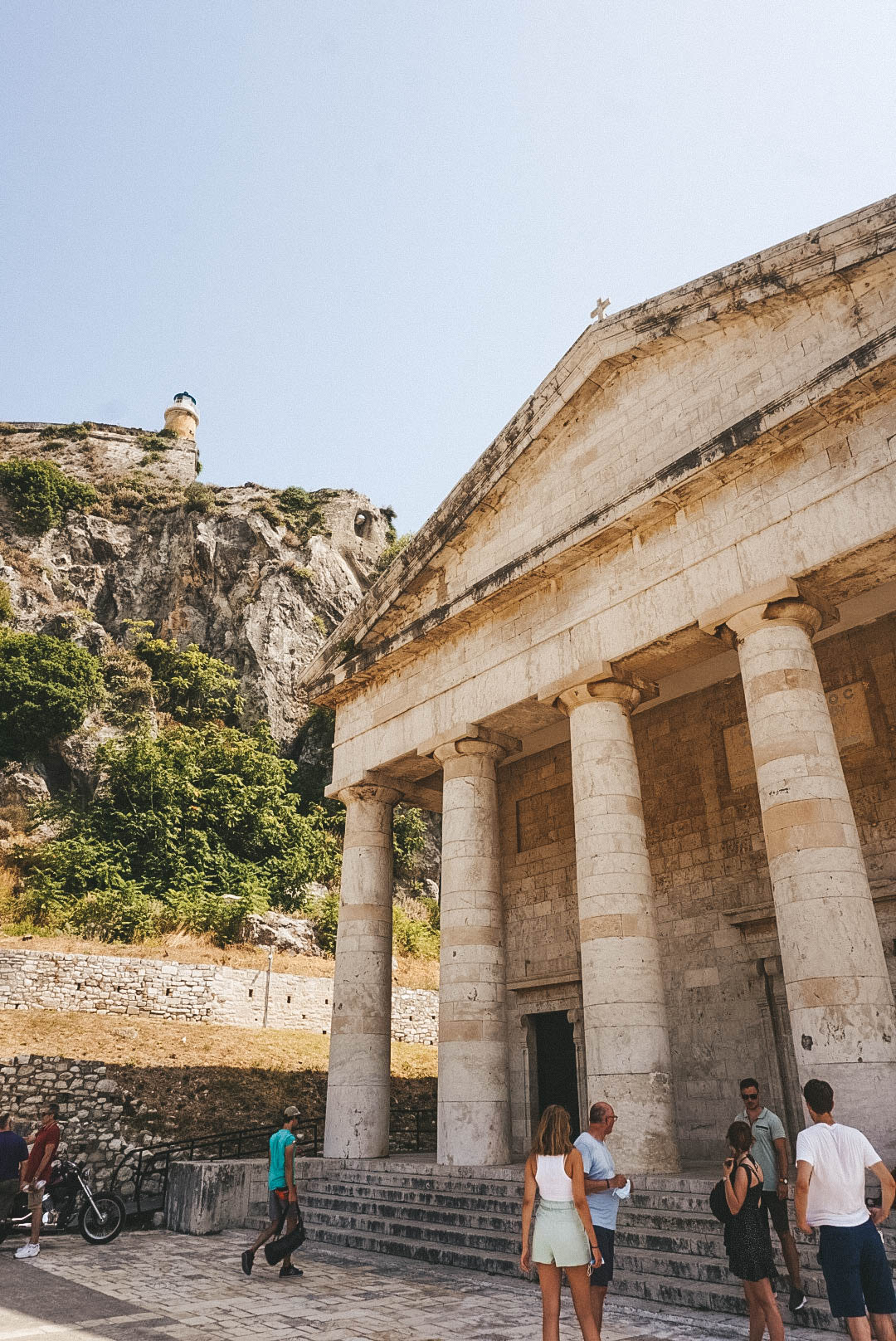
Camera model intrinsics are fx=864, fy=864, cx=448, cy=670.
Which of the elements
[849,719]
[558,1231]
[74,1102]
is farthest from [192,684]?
[558,1231]

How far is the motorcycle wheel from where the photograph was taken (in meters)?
10.8

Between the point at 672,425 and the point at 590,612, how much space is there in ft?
9.10

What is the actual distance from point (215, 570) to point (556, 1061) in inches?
1576

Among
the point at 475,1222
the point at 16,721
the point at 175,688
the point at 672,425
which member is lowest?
the point at 475,1222

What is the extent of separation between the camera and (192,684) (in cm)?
4438

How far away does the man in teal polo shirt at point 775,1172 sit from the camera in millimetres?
6328

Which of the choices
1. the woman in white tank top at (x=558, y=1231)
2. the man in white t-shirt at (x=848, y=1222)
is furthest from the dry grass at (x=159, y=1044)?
the man in white t-shirt at (x=848, y=1222)

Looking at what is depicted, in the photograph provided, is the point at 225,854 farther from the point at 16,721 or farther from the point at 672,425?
the point at 672,425

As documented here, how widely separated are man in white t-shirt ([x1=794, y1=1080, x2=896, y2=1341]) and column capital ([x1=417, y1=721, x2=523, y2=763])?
28.6ft

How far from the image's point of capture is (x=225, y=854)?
35000 millimetres

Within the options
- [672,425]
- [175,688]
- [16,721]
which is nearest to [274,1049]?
[672,425]

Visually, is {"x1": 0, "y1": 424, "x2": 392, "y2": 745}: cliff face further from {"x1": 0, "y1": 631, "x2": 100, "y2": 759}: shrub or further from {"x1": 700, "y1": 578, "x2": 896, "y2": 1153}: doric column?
{"x1": 700, "y1": 578, "x2": 896, "y2": 1153}: doric column

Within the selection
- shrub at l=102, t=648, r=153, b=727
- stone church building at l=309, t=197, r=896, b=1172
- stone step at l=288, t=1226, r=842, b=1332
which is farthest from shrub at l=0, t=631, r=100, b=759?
stone step at l=288, t=1226, r=842, b=1332

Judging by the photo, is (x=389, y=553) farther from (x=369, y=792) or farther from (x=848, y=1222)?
(x=848, y=1222)
